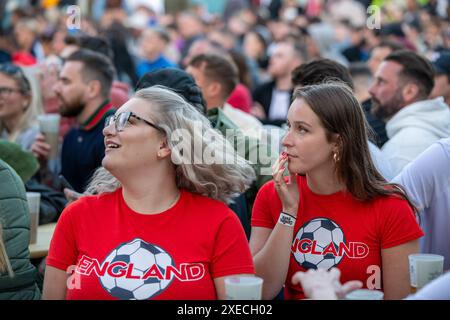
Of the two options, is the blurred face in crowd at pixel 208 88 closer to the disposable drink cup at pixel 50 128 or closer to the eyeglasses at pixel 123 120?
the disposable drink cup at pixel 50 128

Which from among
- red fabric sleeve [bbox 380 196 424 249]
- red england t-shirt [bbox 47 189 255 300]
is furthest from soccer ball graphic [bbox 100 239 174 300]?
red fabric sleeve [bbox 380 196 424 249]

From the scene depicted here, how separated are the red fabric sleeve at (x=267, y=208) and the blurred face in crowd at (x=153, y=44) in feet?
25.8

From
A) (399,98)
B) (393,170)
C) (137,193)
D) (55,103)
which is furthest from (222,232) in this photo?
(55,103)

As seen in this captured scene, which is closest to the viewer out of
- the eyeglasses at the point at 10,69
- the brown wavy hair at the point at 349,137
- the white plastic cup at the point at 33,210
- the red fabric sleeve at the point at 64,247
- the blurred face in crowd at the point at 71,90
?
the red fabric sleeve at the point at 64,247

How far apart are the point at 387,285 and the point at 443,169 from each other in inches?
24.4

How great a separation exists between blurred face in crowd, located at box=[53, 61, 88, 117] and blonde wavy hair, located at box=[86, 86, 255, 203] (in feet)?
9.74

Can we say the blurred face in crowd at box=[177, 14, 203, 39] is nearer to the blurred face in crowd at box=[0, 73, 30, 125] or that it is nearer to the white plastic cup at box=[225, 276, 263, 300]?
the blurred face in crowd at box=[0, 73, 30, 125]

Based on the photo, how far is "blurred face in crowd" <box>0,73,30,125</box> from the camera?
613 centimetres

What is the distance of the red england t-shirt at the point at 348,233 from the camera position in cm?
307

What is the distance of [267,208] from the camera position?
3287 millimetres

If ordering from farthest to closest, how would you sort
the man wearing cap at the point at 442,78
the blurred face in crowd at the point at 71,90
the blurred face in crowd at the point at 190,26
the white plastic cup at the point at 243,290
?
the blurred face in crowd at the point at 190,26
the man wearing cap at the point at 442,78
the blurred face in crowd at the point at 71,90
the white plastic cup at the point at 243,290

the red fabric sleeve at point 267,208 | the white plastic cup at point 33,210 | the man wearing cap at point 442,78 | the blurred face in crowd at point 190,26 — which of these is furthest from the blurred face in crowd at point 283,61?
the red fabric sleeve at point 267,208

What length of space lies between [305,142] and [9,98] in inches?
142

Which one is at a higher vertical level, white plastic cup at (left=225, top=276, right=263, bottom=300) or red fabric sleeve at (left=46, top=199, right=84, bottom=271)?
red fabric sleeve at (left=46, top=199, right=84, bottom=271)
